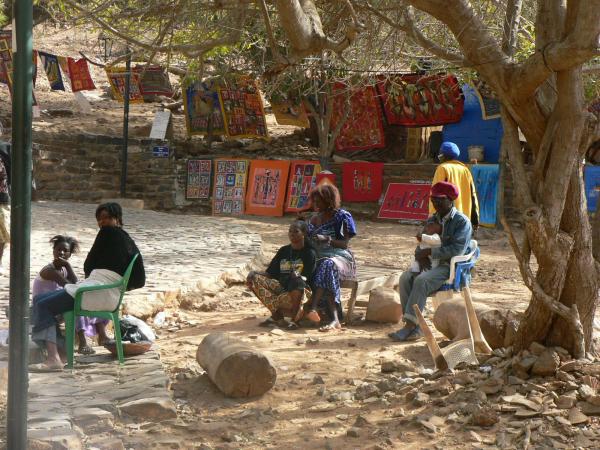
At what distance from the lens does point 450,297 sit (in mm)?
6816

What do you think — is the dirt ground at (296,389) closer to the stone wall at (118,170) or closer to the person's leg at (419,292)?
the person's leg at (419,292)

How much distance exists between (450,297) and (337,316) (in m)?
1.12

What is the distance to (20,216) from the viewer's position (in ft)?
10.2

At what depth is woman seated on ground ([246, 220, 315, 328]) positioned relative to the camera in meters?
7.26

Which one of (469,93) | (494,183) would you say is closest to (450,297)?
(494,183)

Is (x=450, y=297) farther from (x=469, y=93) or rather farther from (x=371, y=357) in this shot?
(x=469, y=93)

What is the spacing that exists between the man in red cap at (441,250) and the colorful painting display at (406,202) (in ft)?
31.2

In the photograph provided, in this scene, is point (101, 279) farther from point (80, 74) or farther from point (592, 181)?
point (80, 74)

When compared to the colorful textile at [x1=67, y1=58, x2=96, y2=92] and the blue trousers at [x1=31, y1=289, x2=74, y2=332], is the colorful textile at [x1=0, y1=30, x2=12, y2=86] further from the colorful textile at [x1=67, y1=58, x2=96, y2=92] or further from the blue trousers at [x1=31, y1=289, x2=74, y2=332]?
the blue trousers at [x1=31, y1=289, x2=74, y2=332]

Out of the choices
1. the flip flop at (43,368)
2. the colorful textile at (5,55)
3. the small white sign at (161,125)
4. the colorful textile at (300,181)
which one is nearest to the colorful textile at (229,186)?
the colorful textile at (300,181)

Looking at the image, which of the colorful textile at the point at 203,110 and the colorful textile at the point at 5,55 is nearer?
the colorful textile at the point at 5,55

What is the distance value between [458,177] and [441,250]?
155 cm

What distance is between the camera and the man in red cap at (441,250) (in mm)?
6590

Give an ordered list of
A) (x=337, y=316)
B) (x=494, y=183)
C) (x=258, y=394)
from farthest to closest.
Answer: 1. (x=494, y=183)
2. (x=337, y=316)
3. (x=258, y=394)
